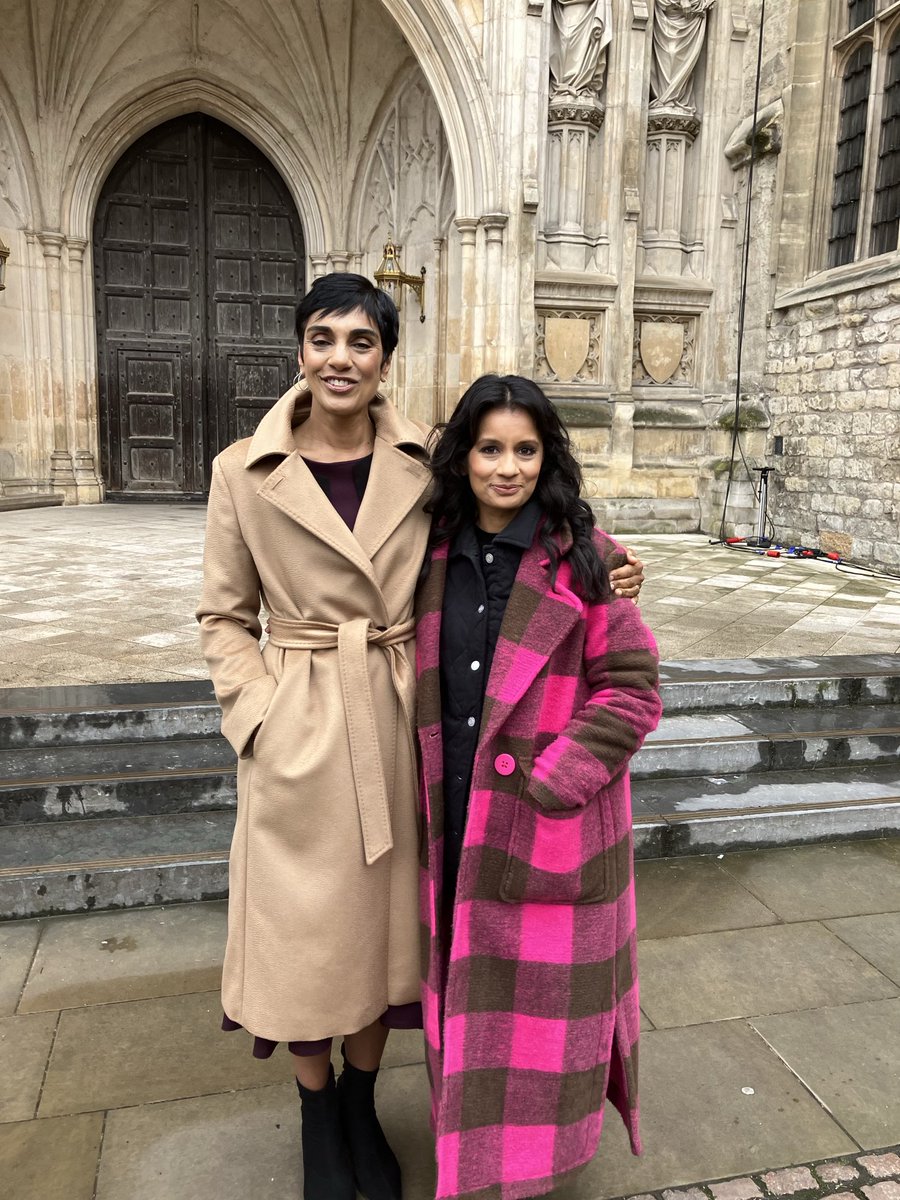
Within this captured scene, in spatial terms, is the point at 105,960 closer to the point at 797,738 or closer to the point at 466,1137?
the point at 466,1137

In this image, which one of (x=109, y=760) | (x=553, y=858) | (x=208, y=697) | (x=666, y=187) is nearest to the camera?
(x=553, y=858)

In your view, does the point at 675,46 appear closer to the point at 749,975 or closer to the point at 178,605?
the point at 178,605

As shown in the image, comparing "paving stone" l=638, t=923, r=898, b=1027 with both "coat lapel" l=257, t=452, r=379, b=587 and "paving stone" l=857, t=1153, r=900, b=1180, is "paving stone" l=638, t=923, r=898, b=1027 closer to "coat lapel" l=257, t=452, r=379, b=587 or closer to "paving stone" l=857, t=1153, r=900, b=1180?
"paving stone" l=857, t=1153, r=900, b=1180

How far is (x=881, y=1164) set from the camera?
1862 millimetres

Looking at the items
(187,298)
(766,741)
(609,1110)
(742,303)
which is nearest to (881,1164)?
(609,1110)

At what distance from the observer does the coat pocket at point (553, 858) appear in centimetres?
151

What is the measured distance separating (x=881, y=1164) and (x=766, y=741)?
210cm

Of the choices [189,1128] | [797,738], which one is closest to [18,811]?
[189,1128]

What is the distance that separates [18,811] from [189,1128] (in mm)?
1616

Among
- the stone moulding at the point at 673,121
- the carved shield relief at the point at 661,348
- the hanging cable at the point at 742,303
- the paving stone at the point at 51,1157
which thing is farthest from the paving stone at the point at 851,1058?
the stone moulding at the point at 673,121

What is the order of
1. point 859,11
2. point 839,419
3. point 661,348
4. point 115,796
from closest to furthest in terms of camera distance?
point 115,796 < point 839,419 < point 859,11 < point 661,348

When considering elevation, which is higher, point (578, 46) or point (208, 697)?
point (578, 46)

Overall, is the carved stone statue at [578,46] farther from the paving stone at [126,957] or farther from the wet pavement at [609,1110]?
the paving stone at [126,957]

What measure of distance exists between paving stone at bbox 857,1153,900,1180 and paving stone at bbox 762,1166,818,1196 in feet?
0.41
